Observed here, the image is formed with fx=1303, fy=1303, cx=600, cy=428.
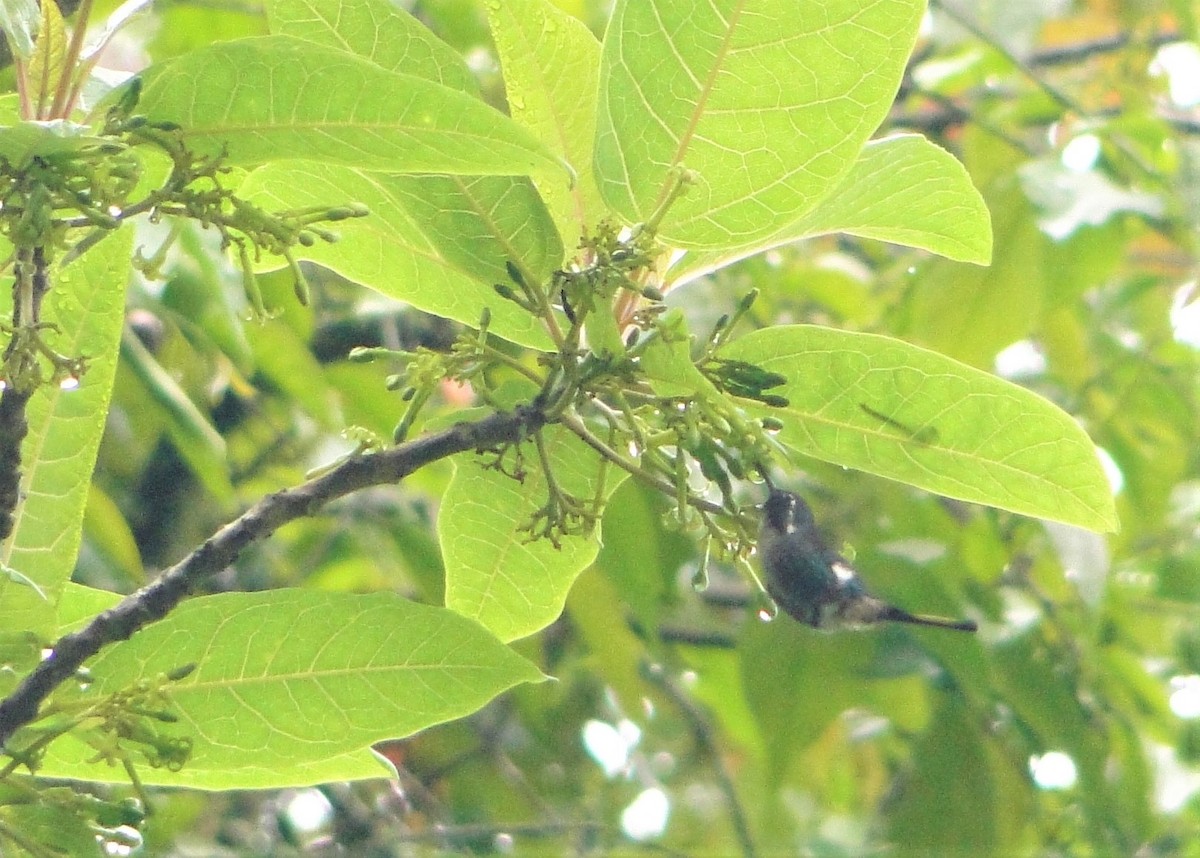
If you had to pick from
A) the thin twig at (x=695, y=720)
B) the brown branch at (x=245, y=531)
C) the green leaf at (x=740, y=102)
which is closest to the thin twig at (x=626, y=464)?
the brown branch at (x=245, y=531)

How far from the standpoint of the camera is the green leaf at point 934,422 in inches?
31.6

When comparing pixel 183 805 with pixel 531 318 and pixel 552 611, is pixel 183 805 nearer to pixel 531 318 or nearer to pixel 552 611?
pixel 552 611

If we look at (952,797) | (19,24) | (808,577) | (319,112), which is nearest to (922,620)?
(808,577)

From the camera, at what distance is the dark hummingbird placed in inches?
30.7

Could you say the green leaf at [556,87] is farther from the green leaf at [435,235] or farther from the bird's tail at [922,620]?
the bird's tail at [922,620]

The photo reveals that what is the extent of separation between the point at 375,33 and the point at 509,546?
343 millimetres

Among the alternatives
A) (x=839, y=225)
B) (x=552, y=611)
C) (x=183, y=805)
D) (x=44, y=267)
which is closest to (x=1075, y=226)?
(x=839, y=225)

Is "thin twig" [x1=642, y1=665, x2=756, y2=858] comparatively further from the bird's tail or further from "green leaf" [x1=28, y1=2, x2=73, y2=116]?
"green leaf" [x1=28, y1=2, x2=73, y2=116]

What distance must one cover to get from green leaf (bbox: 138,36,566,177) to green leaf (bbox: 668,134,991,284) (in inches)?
8.9

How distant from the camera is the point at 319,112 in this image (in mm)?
677

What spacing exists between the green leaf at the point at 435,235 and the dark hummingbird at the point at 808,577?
0.18m

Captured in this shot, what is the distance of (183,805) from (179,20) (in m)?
1.35

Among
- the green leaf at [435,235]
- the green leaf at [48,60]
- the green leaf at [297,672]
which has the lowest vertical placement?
the green leaf at [297,672]

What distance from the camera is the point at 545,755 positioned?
2.78m
